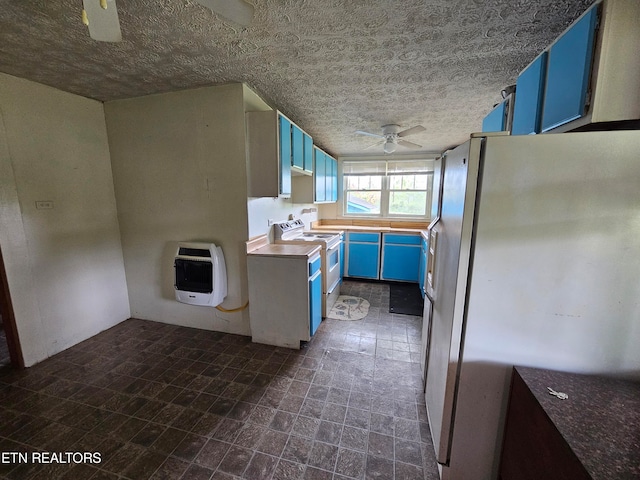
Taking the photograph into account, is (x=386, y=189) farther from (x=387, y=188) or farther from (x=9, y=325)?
(x=9, y=325)

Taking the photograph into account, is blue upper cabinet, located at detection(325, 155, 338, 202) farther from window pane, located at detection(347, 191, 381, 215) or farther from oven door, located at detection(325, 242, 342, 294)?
oven door, located at detection(325, 242, 342, 294)

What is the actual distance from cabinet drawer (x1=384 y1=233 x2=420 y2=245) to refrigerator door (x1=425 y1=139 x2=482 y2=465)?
2.66 m

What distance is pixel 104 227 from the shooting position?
2.71 meters

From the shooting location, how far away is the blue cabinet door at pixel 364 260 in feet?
14.4

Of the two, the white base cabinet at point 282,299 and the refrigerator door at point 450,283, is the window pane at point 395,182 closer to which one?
the white base cabinet at point 282,299

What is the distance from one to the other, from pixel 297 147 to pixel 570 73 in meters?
2.25

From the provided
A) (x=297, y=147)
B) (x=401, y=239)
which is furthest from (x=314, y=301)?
(x=401, y=239)

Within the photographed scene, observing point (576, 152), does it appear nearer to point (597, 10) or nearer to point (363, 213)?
point (597, 10)

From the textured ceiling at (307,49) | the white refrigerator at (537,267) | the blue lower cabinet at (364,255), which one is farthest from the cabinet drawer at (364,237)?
the white refrigerator at (537,267)

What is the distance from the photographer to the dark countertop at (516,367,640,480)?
2.46 feet

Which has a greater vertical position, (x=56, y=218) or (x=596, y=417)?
(x=56, y=218)

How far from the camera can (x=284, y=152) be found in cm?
256

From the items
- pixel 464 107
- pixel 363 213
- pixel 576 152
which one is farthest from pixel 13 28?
pixel 363 213

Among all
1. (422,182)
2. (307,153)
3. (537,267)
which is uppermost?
(307,153)
